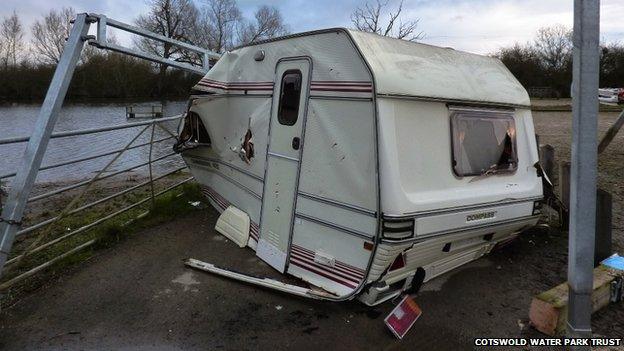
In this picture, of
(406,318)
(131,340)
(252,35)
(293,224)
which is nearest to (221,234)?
(293,224)

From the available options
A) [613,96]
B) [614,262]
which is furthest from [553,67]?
[614,262]

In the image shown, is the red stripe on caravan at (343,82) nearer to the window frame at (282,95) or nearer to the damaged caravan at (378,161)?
the damaged caravan at (378,161)

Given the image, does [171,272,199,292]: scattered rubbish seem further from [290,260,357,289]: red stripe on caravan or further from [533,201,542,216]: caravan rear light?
[533,201,542,216]: caravan rear light

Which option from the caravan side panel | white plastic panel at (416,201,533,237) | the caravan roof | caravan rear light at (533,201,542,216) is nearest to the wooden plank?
white plastic panel at (416,201,533,237)

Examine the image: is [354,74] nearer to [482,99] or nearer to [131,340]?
[482,99]

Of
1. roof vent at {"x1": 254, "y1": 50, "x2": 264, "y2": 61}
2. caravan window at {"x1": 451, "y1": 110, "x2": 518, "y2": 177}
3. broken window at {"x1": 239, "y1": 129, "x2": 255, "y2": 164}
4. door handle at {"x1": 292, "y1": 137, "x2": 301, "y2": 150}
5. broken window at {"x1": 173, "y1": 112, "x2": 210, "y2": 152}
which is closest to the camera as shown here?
caravan window at {"x1": 451, "y1": 110, "x2": 518, "y2": 177}

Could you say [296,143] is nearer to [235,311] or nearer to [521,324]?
[235,311]

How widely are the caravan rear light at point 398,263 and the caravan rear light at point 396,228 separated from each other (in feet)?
1.08

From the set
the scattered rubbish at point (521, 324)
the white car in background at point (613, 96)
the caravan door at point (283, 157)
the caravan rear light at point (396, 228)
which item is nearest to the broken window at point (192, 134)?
the caravan door at point (283, 157)

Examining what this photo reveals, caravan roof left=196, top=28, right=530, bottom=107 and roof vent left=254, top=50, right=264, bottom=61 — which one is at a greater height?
roof vent left=254, top=50, right=264, bottom=61

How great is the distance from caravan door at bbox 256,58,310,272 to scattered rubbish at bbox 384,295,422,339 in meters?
1.30

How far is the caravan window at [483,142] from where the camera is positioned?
4.42 meters

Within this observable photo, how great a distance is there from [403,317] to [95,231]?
4.21 metres

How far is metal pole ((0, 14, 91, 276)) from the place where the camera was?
4.09 metres
